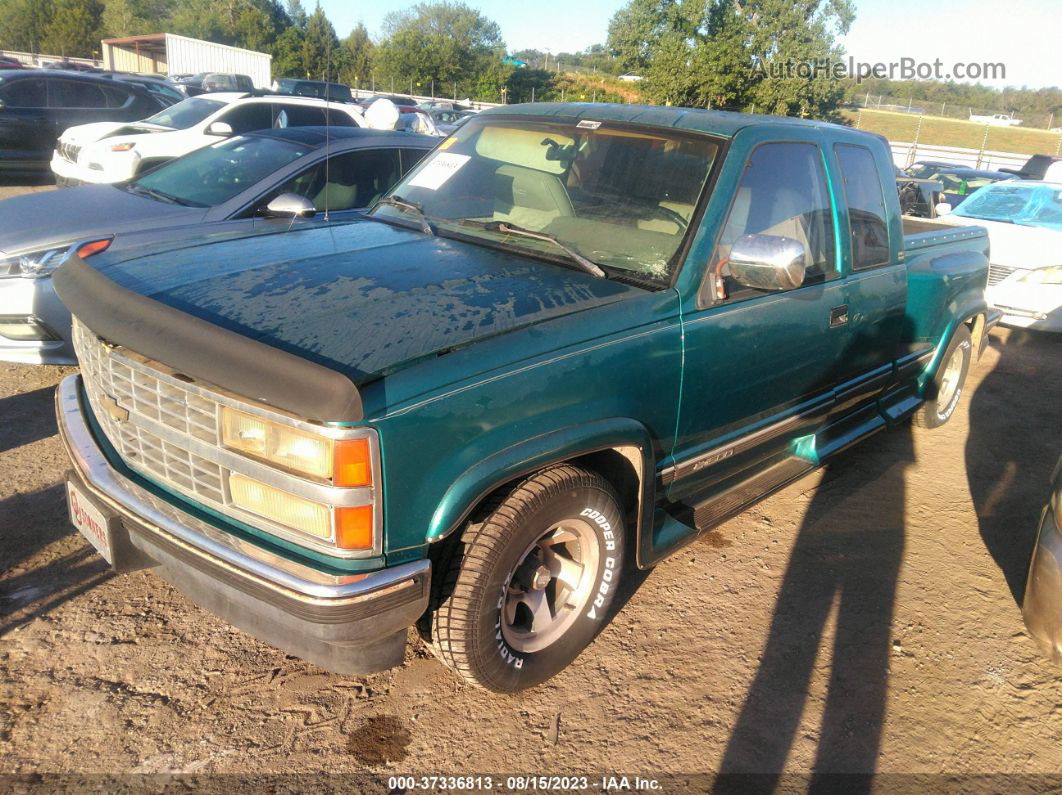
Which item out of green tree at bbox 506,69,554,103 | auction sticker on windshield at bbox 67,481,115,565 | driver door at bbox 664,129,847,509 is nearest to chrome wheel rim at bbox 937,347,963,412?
driver door at bbox 664,129,847,509

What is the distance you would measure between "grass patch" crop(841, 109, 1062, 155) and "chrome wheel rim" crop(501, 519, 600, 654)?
4275 cm

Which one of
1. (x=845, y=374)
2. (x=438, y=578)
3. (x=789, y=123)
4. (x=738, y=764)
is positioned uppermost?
(x=789, y=123)

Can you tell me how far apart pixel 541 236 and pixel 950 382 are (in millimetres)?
4104

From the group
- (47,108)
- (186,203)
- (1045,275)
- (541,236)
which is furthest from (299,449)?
(47,108)

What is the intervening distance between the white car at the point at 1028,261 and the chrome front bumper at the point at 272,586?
780 centimetres

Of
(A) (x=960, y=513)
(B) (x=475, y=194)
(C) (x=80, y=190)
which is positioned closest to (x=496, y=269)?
(B) (x=475, y=194)

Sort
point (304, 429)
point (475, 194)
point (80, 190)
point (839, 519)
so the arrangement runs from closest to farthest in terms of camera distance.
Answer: point (304, 429) → point (475, 194) → point (839, 519) → point (80, 190)

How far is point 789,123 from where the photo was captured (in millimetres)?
3805

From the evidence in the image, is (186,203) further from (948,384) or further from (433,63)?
(433,63)

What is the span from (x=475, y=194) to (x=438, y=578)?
75.7 inches

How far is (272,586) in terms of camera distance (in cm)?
230

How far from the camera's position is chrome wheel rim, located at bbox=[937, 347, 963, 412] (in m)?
5.89

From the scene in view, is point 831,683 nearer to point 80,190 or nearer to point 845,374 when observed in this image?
point 845,374

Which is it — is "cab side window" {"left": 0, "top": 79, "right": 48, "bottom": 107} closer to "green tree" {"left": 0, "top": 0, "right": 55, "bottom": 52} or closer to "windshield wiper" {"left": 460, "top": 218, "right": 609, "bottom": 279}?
"windshield wiper" {"left": 460, "top": 218, "right": 609, "bottom": 279}
